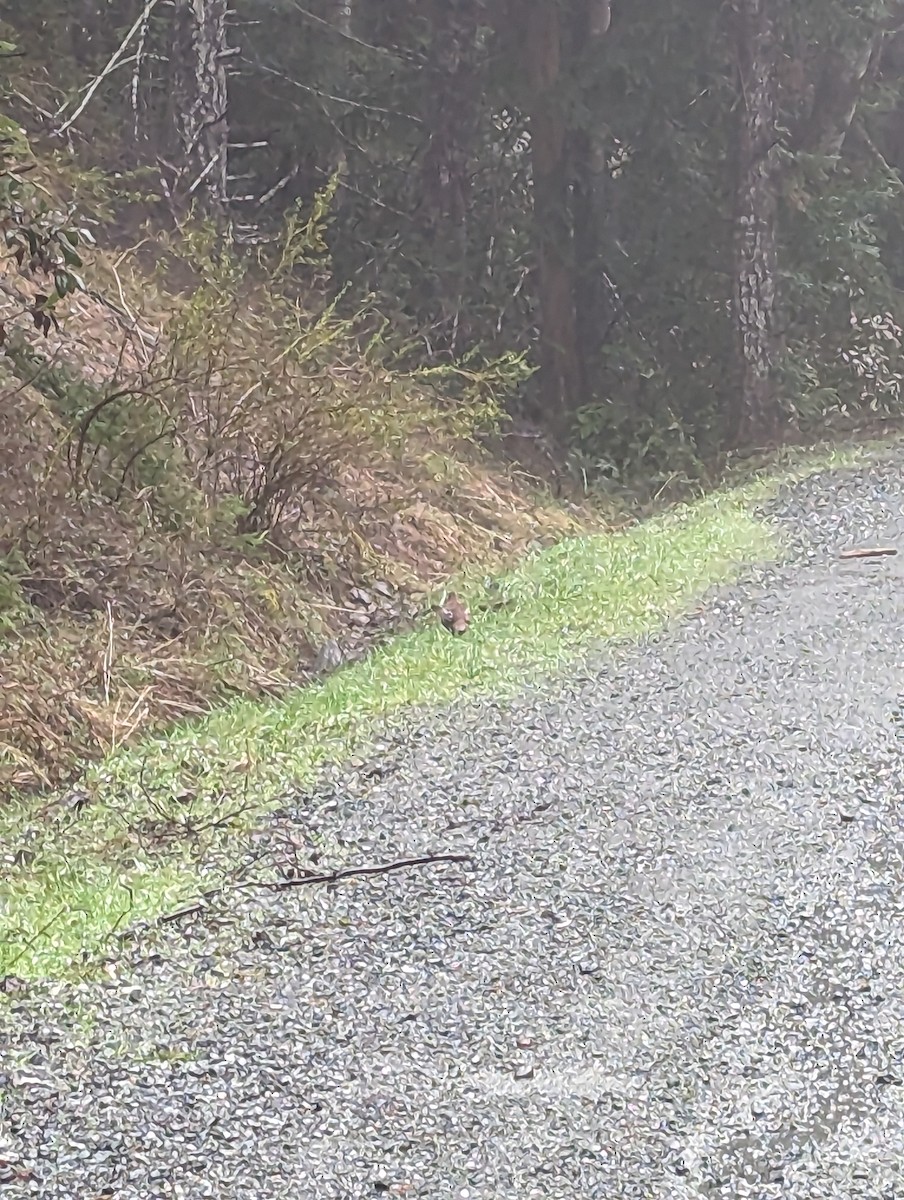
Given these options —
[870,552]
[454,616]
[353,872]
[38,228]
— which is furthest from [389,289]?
[353,872]

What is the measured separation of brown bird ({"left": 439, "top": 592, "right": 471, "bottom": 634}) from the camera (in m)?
7.93

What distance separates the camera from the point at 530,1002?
3.81 metres

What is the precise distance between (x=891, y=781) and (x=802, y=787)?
344 millimetres

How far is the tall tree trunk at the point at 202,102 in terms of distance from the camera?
11.5 metres

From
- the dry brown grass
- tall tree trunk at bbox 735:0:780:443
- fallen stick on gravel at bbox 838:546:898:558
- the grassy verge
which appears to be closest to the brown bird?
the grassy verge

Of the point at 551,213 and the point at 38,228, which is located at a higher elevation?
the point at 38,228

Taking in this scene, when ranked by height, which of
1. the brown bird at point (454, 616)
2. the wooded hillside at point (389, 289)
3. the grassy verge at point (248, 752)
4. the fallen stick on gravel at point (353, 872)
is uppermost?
the wooded hillside at point (389, 289)

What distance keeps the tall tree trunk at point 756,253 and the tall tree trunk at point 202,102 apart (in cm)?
566

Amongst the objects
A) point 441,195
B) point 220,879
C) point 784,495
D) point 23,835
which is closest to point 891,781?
point 220,879

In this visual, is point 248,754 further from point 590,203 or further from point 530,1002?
point 590,203

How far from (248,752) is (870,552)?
5.07m

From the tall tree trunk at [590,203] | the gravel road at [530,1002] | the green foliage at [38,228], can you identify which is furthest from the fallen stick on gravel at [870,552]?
the tall tree trunk at [590,203]

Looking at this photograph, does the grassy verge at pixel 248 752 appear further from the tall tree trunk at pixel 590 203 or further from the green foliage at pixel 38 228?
the tall tree trunk at pixel 590 203

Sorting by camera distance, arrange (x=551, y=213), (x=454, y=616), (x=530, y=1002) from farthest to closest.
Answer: (x=551, y=213) < (x=454, y=616) < (x=530, y=1002)
